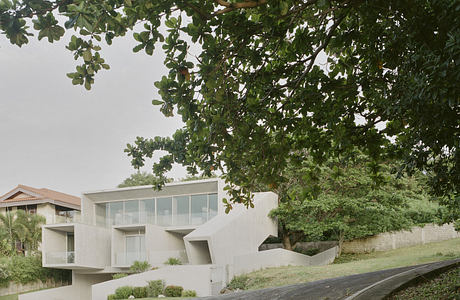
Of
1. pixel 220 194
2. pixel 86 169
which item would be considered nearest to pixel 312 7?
pixel 220 194

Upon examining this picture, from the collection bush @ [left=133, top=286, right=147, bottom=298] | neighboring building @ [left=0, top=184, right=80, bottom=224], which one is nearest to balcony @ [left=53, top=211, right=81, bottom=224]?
neighboring building @ [left=0, top=184, right=80, bottom=224]

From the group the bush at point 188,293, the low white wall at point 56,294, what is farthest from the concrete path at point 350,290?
the low white wall at point 56,294

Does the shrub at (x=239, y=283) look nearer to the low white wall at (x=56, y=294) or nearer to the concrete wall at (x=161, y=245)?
the concrete wall at (x=161, y=245)

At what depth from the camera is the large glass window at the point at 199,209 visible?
88.7ft

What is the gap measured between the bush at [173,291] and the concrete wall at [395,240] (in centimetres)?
1414

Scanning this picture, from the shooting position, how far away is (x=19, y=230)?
30.7 metres

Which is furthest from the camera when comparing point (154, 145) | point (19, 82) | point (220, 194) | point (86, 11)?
point (19, 82)

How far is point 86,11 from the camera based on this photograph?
3.76m

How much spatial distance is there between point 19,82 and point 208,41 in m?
43.0

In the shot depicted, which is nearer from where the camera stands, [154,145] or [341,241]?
[154,145]

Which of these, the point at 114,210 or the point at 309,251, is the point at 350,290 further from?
the point at 114,210

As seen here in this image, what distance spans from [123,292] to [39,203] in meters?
18.7

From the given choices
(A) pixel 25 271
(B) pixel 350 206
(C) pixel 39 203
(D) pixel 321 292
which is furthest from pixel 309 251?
(C) pixel 39 203

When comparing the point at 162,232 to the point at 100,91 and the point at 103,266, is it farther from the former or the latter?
the point at 100,91
